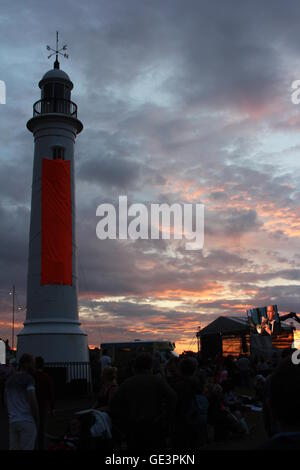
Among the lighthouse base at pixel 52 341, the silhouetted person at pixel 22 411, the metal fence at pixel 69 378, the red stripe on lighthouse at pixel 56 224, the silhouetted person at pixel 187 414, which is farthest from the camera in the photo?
the red stripe on lighthouse at pixel 56 224

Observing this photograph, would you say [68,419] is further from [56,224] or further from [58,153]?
[58,153]

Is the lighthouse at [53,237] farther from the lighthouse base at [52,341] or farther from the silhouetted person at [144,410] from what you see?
the silhouetted person at [144,410]

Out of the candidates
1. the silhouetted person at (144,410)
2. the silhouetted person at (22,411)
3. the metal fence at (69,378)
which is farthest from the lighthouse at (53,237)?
the silhouetted person at (144,410)

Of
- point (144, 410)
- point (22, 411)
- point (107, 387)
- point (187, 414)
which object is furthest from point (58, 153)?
point (144, 410)

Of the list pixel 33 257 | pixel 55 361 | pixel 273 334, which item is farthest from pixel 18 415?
pixel 273 334

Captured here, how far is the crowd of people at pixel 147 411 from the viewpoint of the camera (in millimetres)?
2213

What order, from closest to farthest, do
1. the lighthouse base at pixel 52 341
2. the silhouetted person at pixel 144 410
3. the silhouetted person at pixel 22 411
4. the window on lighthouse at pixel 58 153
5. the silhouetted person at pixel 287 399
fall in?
1. the silhouetted person at pixel 287 399
2. the silhouetted person at pixel 144 410
3. the silhouetted person at pixel 22 411
4. the lighthouse base at pixel 52 341
5. the window on lighthouse at pixel 58 153

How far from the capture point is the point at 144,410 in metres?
5.65

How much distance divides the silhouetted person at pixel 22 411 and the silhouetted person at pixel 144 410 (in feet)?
6.65

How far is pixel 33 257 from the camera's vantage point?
23.2m

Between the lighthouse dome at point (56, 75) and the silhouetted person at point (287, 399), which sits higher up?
the lighthouse dome at point (56, 75)

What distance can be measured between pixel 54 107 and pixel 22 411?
19383mm
